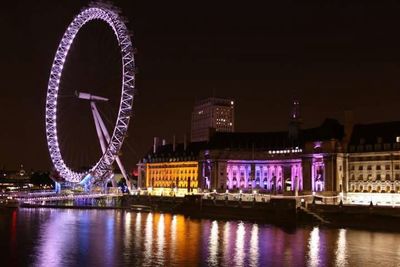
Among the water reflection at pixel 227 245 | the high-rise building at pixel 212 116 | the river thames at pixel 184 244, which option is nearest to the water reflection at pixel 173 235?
the river thames at pixel 184 244

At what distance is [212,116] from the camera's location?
599 feet

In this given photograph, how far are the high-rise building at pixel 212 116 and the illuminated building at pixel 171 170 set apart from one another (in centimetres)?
3092

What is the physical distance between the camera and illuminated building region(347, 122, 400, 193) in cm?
10012

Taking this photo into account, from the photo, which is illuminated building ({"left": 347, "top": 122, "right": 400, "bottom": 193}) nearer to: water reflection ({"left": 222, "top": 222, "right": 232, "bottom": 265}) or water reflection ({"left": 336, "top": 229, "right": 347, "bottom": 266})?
water reflection ({"left": 222, "top": 222, "right": 232, "bottom": 265})

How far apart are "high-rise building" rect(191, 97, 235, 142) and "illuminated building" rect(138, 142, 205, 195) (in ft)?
101

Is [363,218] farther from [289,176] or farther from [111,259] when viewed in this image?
[289,176]

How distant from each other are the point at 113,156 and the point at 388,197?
40.2m

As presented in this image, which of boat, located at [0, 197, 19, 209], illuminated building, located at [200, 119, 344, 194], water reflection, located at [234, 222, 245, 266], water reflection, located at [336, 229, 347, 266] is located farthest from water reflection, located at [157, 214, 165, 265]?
illuminated building, located at [200, 119, 344, 194]

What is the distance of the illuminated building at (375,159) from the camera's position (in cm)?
10012

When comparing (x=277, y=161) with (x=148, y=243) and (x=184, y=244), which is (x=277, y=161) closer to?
(x=184, y=244)

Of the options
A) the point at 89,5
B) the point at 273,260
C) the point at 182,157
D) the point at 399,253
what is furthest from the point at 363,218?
the point at 182,157

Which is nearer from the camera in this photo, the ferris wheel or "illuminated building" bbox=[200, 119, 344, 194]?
the ferris wheel

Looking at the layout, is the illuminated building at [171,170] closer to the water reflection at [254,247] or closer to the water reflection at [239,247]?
the water reflection at [239,247]

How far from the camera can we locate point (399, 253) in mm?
52969
